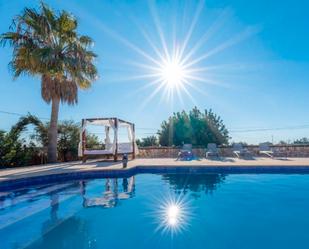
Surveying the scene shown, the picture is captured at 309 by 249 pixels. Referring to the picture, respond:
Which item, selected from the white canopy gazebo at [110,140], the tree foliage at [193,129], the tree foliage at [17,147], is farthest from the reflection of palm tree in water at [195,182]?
the tree foliage at [193,129]

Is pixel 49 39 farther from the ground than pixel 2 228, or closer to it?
farther from the ground

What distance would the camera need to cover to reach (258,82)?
53.7 feet

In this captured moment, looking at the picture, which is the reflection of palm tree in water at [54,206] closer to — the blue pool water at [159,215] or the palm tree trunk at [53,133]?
the blue pool water at [159,215]

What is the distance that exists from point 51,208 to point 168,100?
16084 millimetres

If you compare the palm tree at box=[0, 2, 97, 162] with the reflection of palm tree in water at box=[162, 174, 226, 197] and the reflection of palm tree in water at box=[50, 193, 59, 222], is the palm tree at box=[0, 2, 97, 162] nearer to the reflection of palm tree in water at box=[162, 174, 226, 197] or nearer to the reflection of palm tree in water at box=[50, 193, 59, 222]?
the reflection of palm tree in water at box=[50, 193, 59, 222]

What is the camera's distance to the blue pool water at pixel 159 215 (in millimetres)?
3475

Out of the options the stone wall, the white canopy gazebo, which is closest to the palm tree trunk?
the white canopy gazebo

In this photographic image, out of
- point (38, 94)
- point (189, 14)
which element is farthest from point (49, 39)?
point (189, 14)

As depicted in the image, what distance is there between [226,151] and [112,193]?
969 cm

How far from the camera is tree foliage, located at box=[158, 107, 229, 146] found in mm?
19806

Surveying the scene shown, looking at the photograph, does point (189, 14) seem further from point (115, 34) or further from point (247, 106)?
point (247, 106)

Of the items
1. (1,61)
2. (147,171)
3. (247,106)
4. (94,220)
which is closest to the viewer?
(94,220)

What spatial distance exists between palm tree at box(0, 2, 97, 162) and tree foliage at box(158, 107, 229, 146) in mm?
10073

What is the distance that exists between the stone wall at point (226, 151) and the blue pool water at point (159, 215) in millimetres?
6765
